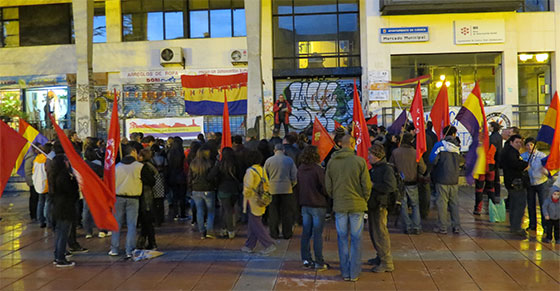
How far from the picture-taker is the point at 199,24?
77.0 ft

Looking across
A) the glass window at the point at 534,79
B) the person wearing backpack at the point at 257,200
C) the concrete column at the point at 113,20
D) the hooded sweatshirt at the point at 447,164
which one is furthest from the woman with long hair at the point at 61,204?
the glass window at the point at 534,79

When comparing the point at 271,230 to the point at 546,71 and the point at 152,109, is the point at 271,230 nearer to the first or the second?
the point at 152,109

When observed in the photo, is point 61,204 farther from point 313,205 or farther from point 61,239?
point 313,205

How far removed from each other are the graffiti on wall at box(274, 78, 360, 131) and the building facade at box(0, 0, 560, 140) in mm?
45

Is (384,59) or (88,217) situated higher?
(384,59)

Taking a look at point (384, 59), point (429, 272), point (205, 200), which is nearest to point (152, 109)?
point (384, 59)

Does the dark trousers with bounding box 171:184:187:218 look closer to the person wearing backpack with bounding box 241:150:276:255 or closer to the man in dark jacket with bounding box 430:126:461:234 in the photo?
the person wearing backpack with bounding box 241:150:276:255

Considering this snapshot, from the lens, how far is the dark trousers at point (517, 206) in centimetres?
931

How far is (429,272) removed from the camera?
24.1ft

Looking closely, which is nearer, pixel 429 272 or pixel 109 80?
pixel 429 272

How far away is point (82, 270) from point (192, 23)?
17355 mm

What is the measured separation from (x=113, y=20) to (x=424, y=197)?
18164 mm

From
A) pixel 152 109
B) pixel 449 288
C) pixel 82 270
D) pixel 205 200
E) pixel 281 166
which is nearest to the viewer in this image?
pixel 449 288

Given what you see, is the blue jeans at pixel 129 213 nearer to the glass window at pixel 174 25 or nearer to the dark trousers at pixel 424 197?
the dark trousers at pixel 424 197
